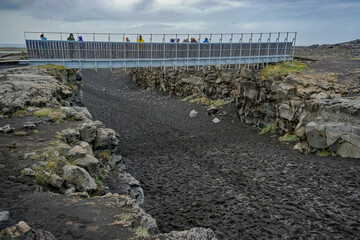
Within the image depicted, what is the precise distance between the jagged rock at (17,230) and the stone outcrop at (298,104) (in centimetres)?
1779

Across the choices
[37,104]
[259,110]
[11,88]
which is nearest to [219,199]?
[37,104]

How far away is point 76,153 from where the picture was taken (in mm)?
10633

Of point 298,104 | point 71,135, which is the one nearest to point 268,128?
point 298,104

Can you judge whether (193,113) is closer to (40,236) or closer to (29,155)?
(29,155)

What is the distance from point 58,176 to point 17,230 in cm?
346

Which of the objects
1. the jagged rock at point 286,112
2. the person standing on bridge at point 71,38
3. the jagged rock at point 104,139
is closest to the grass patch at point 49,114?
the jagged rock at point 104,139

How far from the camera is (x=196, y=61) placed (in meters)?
30.0

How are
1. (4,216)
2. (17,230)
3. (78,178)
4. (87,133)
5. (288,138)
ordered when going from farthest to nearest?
(288,138)
(87,133)
(78,178)
(4,216)
(17,230)

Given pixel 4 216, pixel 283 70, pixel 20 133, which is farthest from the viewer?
pixel 283 70

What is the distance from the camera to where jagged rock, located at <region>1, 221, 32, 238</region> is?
5594 millimetres

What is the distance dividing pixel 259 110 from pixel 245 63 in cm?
796

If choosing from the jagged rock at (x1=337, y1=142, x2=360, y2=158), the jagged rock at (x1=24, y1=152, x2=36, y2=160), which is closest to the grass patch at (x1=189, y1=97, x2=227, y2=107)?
the jagged rock at (x1=337, y1=142, x2=360, y2=158)

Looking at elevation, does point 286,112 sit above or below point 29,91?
below

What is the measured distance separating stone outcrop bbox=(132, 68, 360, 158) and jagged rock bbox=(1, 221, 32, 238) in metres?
17.8
